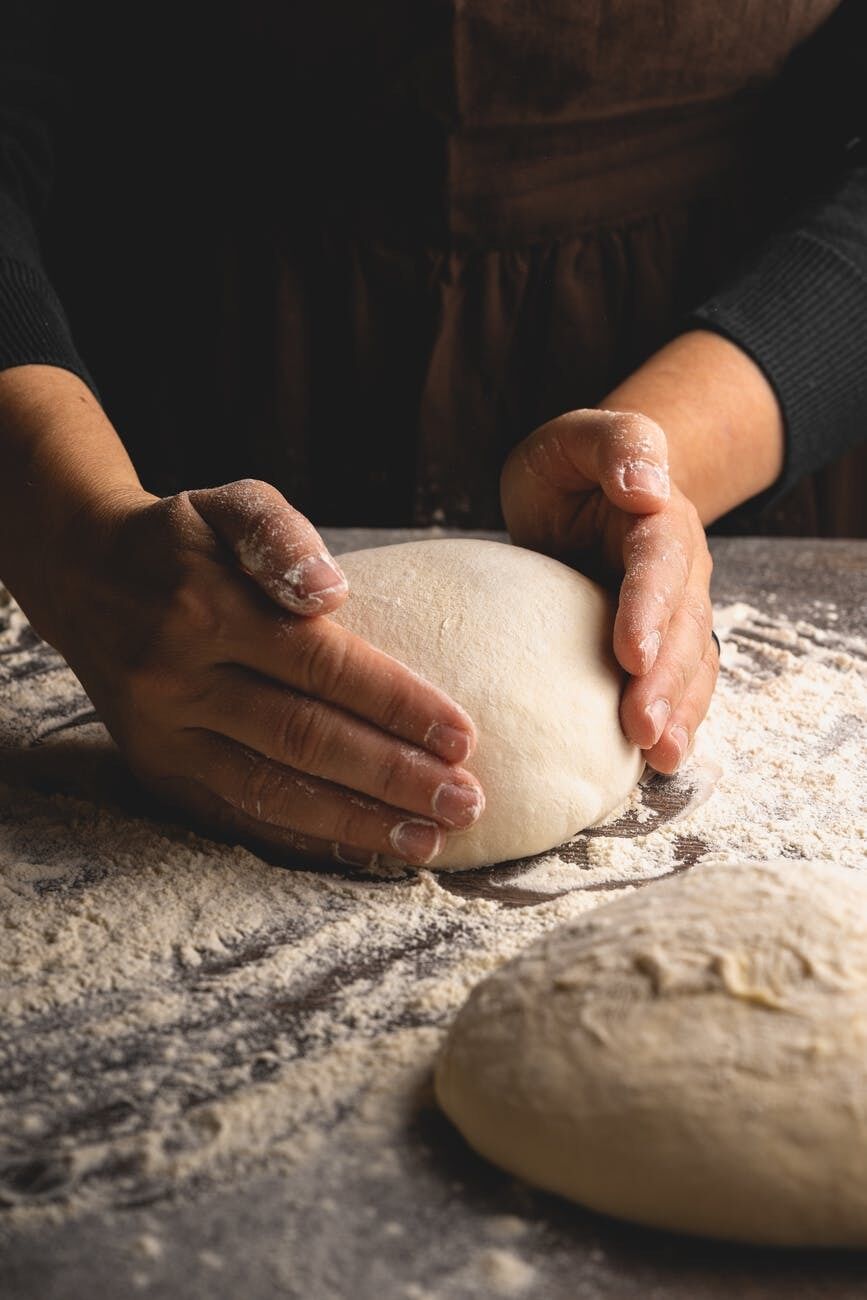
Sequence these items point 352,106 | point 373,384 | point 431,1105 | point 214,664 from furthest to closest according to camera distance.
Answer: point 373,384, point 352,106, point 214,664, point 431,1105

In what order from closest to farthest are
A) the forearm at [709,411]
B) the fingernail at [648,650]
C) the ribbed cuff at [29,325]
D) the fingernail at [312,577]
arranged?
the fingernail at [312,577], the fingernail at [648,650], the ribbed cuff at [29,325], the forearm at [709,411]

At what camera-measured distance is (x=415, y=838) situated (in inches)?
40.7

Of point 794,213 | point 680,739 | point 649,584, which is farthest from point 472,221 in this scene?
point 680,739

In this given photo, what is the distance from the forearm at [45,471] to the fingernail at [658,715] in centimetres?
57

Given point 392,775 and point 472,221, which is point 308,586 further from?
point 472,221

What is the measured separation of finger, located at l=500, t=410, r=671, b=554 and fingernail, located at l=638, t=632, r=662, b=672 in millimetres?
171

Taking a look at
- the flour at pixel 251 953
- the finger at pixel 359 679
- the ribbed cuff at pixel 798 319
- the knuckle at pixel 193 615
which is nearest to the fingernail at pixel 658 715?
the flour at pixel 251 953

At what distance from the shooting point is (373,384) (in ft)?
6.40

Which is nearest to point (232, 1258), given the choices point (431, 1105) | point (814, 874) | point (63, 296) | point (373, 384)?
point (431, 1105)

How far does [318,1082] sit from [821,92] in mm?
1675

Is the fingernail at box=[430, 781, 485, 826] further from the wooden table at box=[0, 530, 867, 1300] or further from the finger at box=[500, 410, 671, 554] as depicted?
the finger at box=[500, 410, 671, 554]

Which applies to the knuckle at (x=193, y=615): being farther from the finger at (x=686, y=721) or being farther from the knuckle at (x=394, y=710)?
the finger at (x=686, y=721)

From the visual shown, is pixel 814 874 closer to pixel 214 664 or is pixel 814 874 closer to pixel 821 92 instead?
pixel 214 664

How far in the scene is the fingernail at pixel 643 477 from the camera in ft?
4.00
